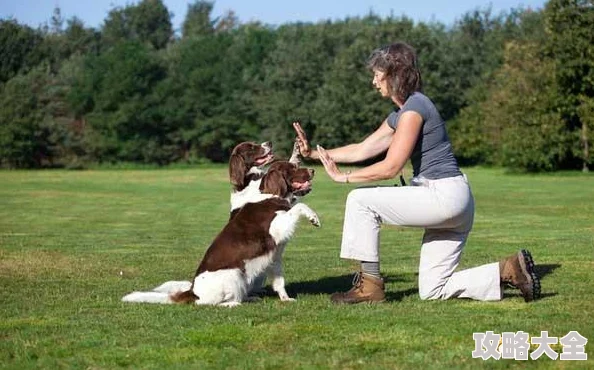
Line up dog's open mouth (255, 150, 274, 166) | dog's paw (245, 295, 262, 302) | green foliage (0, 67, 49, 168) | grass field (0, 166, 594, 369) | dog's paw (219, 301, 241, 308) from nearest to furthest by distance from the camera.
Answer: grass field (0, 166, 594, 369) → dog's paw (219, 301, 241, 308) → dog's paw (245, 295, 262, 302) → dog's open mouth (255, 150, 274, 166) → green foliage (0, 67, 49, 168)

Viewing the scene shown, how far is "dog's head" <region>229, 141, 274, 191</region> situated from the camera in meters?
9.80

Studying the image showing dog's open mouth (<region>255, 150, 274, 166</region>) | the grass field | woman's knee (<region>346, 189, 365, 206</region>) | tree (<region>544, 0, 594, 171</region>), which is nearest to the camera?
the grass field

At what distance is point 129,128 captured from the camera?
238ft

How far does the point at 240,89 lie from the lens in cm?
7462

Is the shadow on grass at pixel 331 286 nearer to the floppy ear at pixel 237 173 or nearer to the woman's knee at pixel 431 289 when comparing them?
the woman's knee at pixel 431 289

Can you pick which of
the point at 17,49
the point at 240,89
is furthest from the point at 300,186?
the point at 17,49

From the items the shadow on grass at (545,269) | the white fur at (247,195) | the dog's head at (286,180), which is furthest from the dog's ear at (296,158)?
the shadow on grass at (545,269)

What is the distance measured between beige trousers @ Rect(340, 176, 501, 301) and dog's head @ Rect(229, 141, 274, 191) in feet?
5.96

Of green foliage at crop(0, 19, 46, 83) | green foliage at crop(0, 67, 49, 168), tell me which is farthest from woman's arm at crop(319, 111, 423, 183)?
green foliage at crop(0, 19, 46, 83)

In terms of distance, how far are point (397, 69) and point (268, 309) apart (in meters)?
2.28

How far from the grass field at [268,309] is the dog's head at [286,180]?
101 cm

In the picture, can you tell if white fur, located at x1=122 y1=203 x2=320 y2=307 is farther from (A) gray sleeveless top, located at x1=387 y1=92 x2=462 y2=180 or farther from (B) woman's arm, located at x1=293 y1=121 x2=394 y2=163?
(A) gray sleeveless top, located at x1=387 y1=92 x2=462 y2=180

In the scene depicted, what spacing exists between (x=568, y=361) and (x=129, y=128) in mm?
68328

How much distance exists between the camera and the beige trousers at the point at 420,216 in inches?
320
